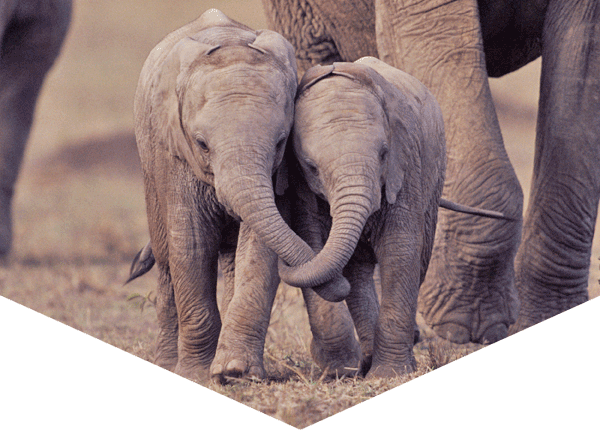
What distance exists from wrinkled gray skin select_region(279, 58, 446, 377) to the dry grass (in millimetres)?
206

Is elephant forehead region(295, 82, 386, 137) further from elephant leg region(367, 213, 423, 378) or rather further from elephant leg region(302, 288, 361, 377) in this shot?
elephant leg region(302, 288, 361, 377)

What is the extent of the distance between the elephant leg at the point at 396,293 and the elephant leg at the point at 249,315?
290 millimetres

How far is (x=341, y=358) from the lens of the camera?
289 centimetres

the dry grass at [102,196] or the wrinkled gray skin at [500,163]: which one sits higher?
the wrinkled gray skin at [500,163]

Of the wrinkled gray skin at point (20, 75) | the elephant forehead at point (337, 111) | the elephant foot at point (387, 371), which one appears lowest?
the wrinkled gray skin at point (20, 75)

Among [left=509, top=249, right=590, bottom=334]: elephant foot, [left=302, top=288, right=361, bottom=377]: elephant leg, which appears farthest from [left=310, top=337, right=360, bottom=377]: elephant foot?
[left=509, top=249, right=590, bottom=334]: elephant foot

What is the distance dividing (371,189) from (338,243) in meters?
0.17

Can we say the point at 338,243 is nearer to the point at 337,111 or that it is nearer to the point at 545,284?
the point at 337,111

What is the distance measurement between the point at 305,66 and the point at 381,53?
3.25 ft

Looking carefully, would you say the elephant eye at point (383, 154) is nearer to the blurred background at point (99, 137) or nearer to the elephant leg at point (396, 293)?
the elephant leg at point (396, 293)

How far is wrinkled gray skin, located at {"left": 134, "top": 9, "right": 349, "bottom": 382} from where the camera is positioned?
2551 mm

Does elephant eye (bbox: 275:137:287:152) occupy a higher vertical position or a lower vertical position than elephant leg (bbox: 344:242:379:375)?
higher

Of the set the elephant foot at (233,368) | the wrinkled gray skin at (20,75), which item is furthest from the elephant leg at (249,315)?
the wrinkled gray skin at (20,75)

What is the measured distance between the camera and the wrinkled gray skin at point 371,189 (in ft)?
8.46
